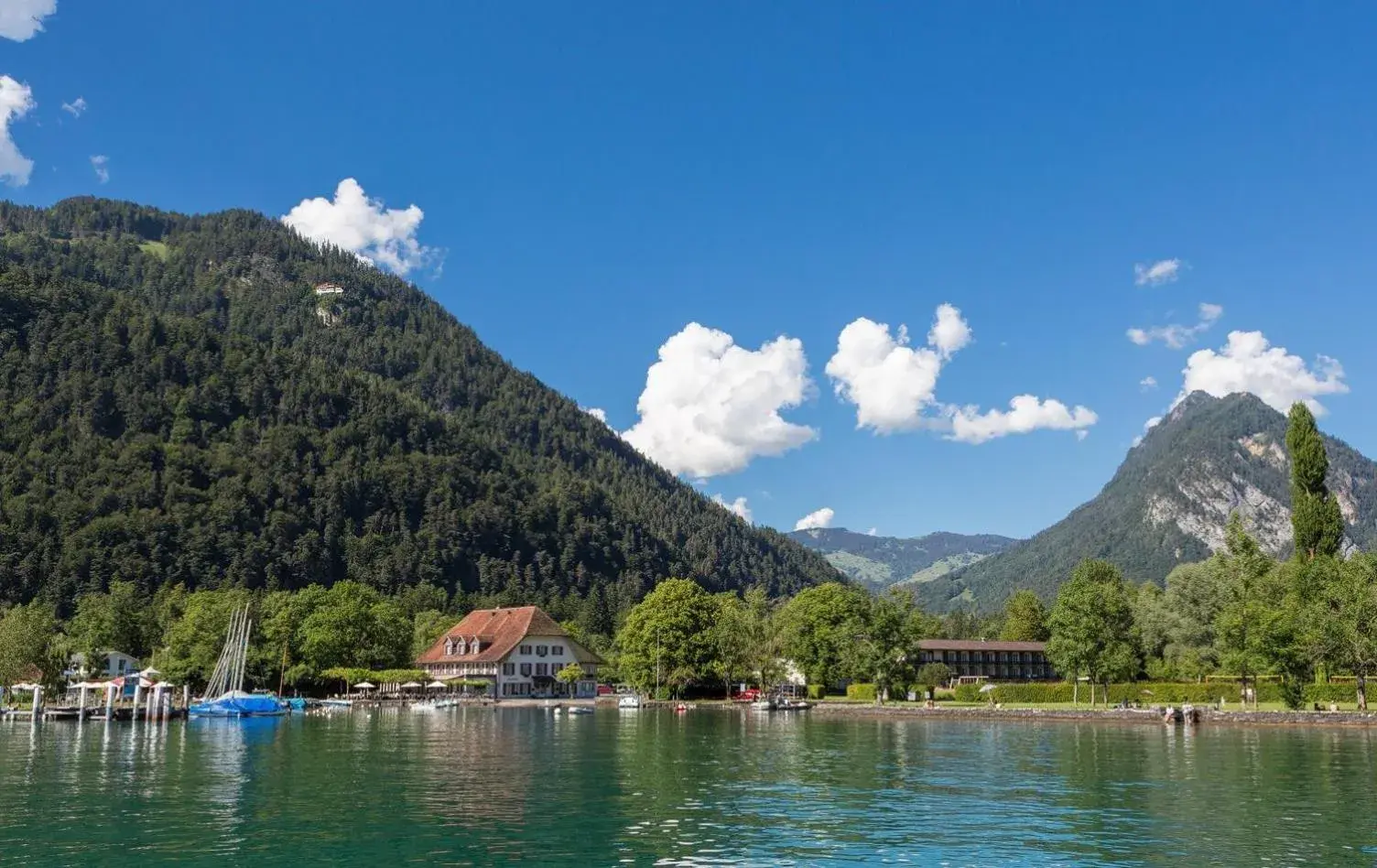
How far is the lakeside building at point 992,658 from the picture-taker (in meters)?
182

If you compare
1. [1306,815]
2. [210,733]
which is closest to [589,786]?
[1306,815]

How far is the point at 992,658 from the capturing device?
18738 cm

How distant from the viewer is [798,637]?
13312 centimetres

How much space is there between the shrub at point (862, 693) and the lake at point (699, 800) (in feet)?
158

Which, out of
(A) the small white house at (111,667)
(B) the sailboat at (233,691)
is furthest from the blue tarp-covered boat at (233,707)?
(A) the small white house at (111,667)

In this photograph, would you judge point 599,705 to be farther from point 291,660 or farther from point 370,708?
point 291,660

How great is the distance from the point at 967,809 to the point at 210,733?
66.3 meters

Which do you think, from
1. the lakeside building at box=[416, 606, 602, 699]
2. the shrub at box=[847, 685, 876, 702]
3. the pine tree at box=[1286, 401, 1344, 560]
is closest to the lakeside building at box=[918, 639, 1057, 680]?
the shrub at box=[847, 685, 876, 702]

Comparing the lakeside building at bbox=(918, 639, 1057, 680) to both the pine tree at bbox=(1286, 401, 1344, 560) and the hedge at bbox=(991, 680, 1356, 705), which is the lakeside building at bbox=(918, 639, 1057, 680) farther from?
the pine tree at bbox=(1286, 401, 1344, 560)

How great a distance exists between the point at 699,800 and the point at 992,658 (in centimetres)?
15802

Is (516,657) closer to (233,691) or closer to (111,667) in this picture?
(111,667)

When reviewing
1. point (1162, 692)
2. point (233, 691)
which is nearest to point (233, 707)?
point (233, 691)

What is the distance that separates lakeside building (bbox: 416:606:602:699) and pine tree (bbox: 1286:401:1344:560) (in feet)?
321

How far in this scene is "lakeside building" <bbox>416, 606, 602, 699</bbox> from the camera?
160750 millimetres
